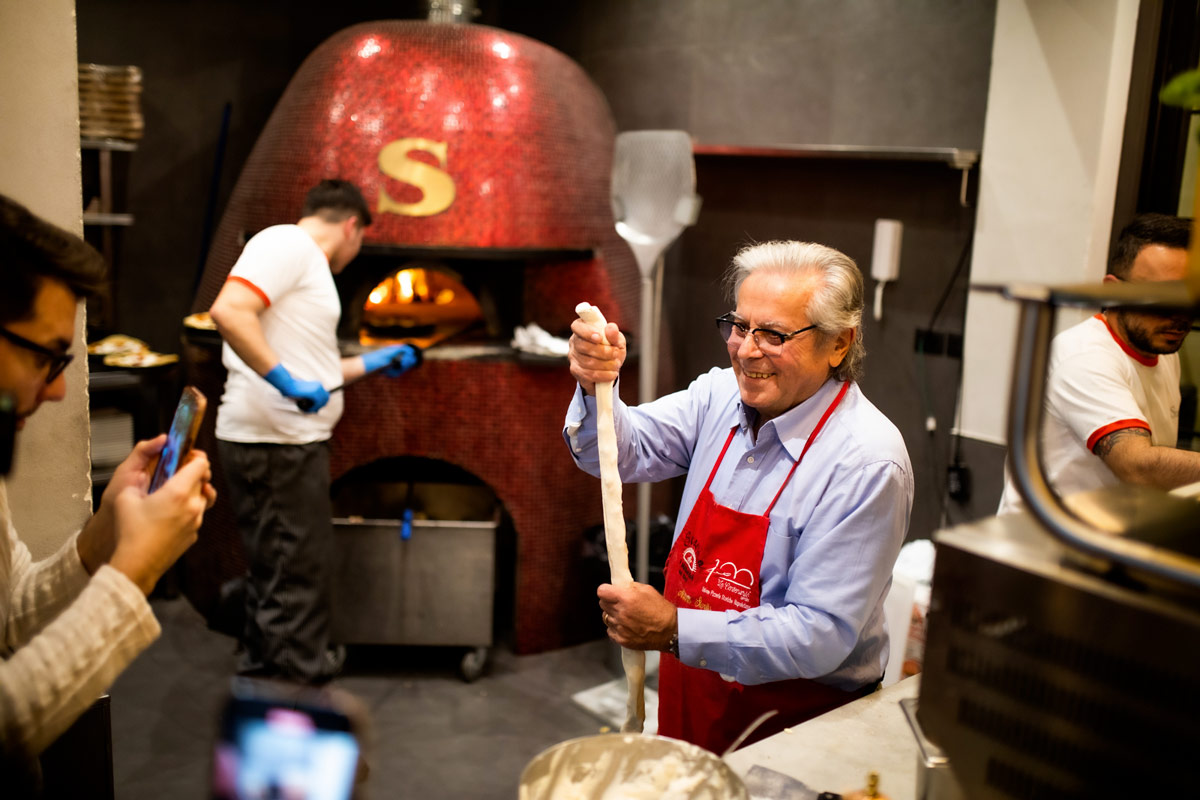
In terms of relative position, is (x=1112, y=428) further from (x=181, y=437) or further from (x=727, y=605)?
(x=181, y=437)

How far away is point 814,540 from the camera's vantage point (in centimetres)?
184

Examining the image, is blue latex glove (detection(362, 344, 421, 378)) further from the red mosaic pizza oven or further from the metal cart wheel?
the metal cart wheel

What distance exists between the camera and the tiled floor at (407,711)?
132 inches

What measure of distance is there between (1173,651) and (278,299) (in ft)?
10.4

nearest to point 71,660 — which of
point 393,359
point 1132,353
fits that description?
point 1132,353

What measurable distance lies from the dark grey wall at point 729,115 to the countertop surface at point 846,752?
2355 millimetres

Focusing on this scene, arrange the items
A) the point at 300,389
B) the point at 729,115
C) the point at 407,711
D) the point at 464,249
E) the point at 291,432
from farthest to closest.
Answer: the point at 729,115
the point at 464,249
the point at 407,711
the point at 291,432
the point at 300,389

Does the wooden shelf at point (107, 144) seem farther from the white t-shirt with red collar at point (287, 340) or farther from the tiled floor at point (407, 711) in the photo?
the tiled floor at point (407, 711)

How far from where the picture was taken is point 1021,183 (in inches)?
144

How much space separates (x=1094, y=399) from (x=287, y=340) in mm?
2643

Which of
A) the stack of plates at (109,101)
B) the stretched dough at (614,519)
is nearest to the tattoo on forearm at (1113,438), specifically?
the stretched dough at (614,519)

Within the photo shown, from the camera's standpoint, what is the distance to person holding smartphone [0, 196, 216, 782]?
1269 millimetres

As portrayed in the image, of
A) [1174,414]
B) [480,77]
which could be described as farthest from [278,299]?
[1174,414]

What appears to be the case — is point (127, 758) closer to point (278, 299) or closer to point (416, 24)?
point (278, 299)
